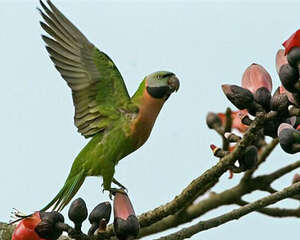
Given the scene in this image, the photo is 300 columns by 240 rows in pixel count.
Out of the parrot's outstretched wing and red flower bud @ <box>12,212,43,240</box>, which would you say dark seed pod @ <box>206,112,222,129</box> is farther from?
red flower bud @ <box>12,212,43,240</box>

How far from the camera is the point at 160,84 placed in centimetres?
321

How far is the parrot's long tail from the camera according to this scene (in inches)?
129

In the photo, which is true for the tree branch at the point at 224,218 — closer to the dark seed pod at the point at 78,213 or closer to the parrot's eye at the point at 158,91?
the dark seed pod at the point at 78,213

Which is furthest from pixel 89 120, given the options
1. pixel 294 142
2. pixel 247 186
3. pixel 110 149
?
pixel 294 142

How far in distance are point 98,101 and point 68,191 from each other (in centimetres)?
45

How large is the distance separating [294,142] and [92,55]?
157cm

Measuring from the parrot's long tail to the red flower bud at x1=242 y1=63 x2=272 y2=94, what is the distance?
1.13 m

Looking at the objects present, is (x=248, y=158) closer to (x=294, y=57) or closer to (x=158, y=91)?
(x=294, y=57)

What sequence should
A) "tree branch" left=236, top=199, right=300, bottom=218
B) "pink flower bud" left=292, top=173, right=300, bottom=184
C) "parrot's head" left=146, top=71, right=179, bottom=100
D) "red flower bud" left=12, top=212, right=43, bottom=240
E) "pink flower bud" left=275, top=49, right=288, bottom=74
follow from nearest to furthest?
"pink flower bud" left=275, top=49, right=288, bottom=74 < "red flower bud" left=12, top=212, right=43, bottom=240 < "pink flower bud" left=292, top=173, right=300, bottom=184 < "parrot's head" left=146, top=71, right=179, bottom=100 < "tree branch" left=236, top=199, right=300, bottom=218

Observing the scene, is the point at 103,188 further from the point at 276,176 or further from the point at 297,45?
the point at 297,45

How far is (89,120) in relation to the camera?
3.38 meters

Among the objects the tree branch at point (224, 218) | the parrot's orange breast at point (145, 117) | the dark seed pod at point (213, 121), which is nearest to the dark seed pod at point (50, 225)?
the tree branch at point (224, 218)

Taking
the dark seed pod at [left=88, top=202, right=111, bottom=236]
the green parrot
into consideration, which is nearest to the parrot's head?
the green parrot

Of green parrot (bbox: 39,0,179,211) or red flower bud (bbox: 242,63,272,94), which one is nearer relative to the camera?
red flower bud (bbox: 242,63,272,94)
